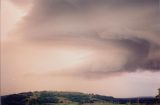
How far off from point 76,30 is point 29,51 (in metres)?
0.57

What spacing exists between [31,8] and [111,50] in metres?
1.01

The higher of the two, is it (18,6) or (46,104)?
(18,6)

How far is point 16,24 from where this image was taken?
378 centimetres

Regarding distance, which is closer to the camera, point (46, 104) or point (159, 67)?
point (46, 104)

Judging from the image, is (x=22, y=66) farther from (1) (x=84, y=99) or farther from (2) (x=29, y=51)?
(1) (x=84, y=99)

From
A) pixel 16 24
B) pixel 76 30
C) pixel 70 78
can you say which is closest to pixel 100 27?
pixel 76 30

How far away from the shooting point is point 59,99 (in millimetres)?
3758

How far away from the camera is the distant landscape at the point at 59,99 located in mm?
3719

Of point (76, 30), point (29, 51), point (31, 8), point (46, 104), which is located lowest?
point (46, 104)

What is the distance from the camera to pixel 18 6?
3797 millimetres

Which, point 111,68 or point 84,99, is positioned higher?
point 111,68

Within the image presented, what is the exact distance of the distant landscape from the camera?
12.2ft

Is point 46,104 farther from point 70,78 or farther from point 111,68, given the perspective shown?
point 111,68

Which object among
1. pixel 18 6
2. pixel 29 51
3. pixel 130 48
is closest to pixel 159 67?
pixel 130 48
